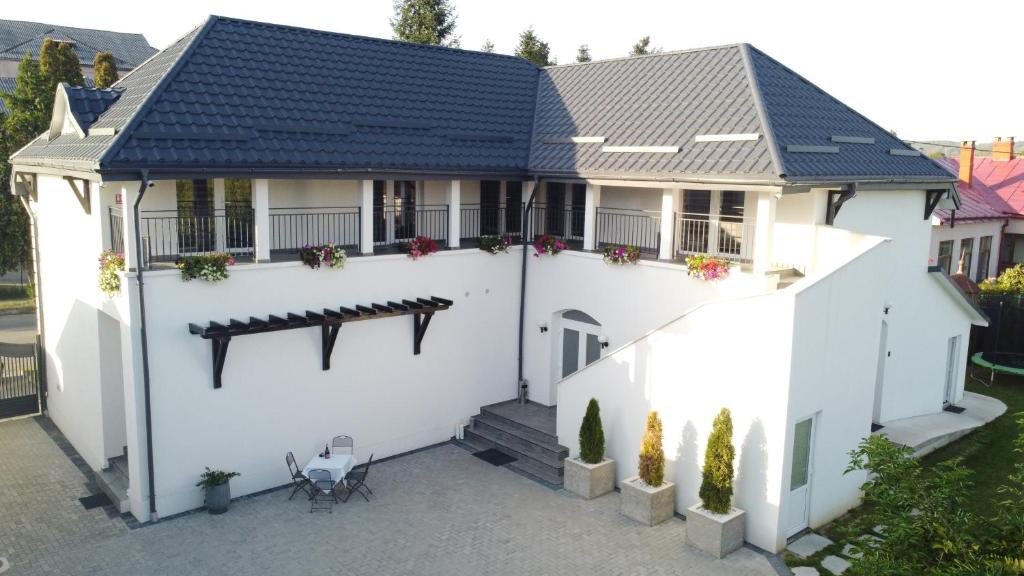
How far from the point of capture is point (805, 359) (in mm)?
12172

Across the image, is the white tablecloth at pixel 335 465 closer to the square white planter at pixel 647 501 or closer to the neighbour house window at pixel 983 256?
the square white planter at pixel 647 501

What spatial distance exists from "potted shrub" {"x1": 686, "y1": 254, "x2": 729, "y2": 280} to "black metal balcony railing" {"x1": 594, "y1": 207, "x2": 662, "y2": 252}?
2.44 meters

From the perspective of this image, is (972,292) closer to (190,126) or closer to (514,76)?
(514,76)

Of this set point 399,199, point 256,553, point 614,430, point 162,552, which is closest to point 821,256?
point 614,430

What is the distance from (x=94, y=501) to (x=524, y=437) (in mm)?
8245

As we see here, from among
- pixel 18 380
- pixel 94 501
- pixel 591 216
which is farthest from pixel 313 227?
pixel 18 380

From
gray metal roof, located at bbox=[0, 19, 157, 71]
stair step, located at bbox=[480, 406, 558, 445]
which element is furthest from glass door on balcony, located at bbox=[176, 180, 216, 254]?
gray metal roof, located at bbox=[0, 19, 157, 71]

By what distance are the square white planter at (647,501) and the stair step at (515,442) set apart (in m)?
2.21

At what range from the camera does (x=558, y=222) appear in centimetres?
1945

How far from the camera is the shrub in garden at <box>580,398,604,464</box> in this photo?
14.4 meters

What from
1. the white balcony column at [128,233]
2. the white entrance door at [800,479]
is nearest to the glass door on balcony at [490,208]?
the white balcony column at [128,233]

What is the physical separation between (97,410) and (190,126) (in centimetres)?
589

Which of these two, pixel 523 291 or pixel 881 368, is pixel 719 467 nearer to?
pixel 523 291

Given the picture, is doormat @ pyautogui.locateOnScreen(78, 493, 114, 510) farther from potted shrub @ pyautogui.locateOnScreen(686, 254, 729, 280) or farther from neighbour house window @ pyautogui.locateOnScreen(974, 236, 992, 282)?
neighbour house window @ pyautogui.locateOnScreen(974, 236, 992, 282)
